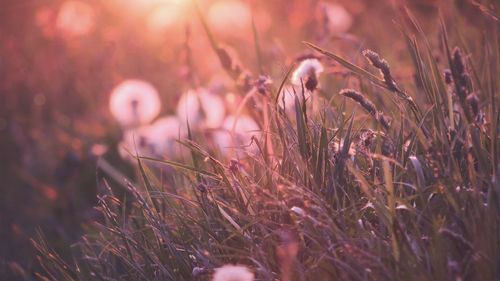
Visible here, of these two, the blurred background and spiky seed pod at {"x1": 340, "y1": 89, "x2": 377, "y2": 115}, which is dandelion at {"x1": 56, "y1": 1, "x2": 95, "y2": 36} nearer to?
the blurred background

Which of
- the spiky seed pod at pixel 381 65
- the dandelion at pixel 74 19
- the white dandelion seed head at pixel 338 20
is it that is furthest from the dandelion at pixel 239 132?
the dandelion at pixel 74 19

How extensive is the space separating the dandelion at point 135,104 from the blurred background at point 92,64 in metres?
0.15

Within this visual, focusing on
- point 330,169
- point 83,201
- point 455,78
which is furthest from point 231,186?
point 83,201

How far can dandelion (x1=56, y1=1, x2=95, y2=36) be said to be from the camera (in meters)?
5.20

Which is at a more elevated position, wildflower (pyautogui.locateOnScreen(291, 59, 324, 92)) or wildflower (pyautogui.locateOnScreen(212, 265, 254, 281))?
wildflower (pyautogui.locateOnScreen(291, 59, 324, 92))

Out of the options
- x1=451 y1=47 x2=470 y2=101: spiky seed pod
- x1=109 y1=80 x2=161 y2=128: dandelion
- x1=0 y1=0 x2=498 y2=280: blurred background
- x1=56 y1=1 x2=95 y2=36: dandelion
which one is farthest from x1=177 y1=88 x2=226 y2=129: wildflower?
x1=56 y1=1 x2=95 y2=36: dandelion

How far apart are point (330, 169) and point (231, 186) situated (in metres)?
0.27

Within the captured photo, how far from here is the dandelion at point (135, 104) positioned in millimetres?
3695

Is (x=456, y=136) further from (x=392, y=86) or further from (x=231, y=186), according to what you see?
(x=231, y=186)

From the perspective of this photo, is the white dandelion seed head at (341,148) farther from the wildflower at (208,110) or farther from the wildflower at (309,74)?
the wildflower at (208,110)

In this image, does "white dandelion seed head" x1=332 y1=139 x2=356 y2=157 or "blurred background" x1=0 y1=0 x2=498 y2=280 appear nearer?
"white dandelion seed head" x1=332 y1=139 x2=356 y2=157

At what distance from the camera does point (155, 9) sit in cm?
633

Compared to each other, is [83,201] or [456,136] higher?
[456,136]

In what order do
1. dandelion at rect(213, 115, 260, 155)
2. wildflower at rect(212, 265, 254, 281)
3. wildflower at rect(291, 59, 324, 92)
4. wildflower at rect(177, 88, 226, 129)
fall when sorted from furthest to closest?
1. wildflower at rect(177, 88, 226, 129)
2. dandelion at rect(213, 115, 260, 155)
3. wildflower at rect(291, 59, 324, 92)
4. wildflower at rect(212, 265, 254, 281)
